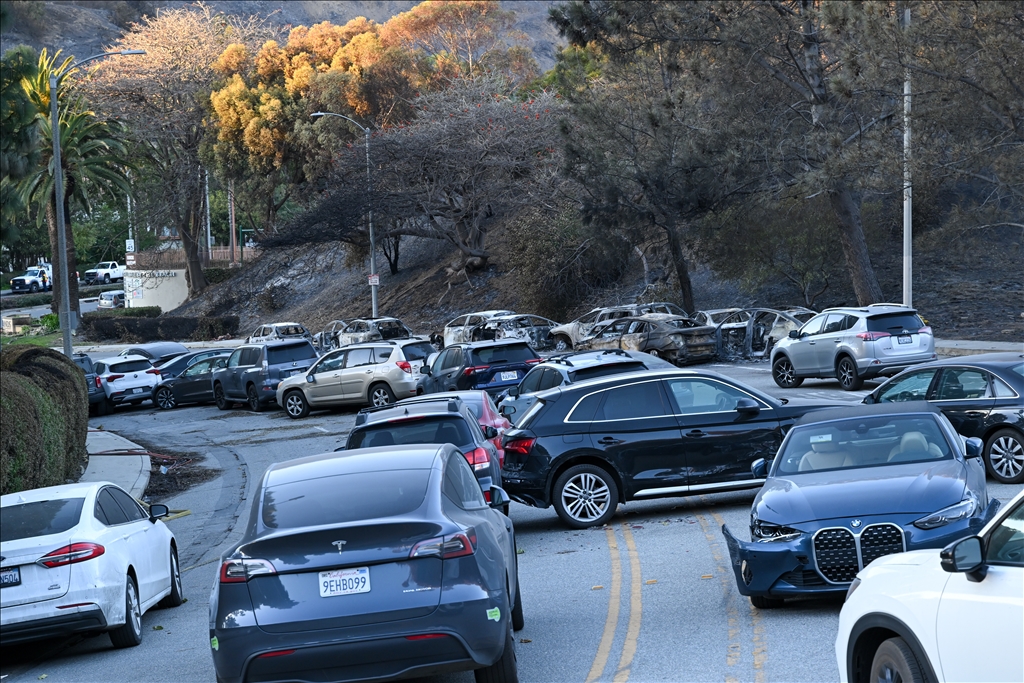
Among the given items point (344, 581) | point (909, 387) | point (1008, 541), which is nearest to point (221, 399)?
point (909, 387)

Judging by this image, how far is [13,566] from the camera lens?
360 inches

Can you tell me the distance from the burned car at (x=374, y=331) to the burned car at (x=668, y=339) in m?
10.1

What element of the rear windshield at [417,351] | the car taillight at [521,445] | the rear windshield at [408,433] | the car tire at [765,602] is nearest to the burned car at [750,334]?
the rear windshield at [417,351]

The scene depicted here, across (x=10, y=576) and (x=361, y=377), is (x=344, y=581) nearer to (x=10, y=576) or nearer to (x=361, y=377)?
(x=10, y=576)

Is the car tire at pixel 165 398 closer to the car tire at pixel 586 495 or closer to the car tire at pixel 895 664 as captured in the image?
the car tire at pixel 586 495

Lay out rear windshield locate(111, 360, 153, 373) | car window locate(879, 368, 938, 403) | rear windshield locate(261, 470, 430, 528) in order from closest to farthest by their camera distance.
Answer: rear windshield locate(261, 470, 430, 528) → car window locate(879, 368, 938, 403) → rear windshield locate(111, 360, 153, 373)

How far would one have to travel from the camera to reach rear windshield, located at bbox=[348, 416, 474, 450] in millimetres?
11320

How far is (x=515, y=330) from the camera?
124 ft

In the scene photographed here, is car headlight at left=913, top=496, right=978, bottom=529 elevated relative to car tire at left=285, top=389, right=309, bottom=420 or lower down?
elevated

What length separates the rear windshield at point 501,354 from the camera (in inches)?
939

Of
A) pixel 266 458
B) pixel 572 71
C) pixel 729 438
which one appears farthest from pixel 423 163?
pixel 729 438

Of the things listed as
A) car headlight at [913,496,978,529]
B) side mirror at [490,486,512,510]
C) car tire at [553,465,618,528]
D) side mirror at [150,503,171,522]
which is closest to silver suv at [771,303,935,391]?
car tire at [553,465,618,528]

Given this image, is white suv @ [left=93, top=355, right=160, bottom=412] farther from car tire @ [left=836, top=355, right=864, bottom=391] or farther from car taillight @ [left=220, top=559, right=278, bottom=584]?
car taillight @ [left=220, top=559, right=278, bottom=584]

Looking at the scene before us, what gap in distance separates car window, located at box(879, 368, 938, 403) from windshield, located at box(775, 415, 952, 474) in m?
4.87
